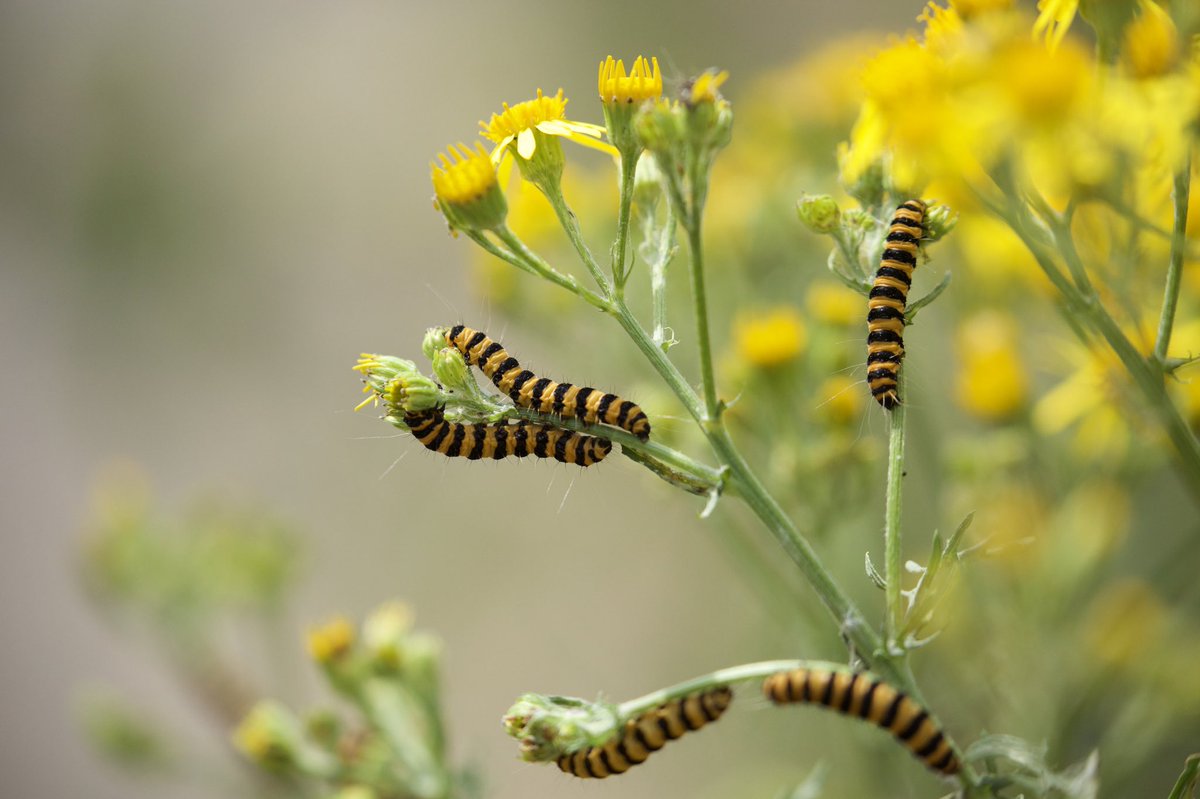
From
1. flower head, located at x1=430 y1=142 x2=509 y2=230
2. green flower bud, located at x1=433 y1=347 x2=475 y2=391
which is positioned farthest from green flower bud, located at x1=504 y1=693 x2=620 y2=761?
flower head, located at x1=430 y1=142 x2=509 y2=230

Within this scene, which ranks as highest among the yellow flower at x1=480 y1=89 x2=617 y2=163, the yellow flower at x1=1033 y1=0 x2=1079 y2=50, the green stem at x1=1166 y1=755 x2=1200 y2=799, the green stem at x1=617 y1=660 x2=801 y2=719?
the yellow flower at x1=480 y1=89 x2=617 y2=163

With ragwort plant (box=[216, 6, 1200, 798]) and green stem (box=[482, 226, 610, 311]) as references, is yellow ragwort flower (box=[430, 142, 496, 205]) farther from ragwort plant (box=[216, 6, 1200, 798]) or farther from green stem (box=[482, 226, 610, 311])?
green stem (box=[482, 226, 610, 311])

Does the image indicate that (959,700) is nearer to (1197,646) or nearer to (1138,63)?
(1197,646)

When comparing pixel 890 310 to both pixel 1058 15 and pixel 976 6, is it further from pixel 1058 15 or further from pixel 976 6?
pixel 1058 15

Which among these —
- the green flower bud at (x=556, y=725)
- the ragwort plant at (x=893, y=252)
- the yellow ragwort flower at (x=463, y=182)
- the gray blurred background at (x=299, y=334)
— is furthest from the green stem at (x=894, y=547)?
the gray blurred background at (x=299, y=334)

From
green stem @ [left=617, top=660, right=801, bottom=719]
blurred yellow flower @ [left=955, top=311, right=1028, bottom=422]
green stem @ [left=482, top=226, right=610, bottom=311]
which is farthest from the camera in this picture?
blurred yellow flower @ [left=955, top=311, right=1028, bottom=422]

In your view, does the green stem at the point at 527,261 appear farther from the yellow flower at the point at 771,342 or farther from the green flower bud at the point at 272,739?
the green flower bud at the point at 272,739

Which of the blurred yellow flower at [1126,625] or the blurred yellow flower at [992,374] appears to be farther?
the blurred yellow flower at [992,374]
